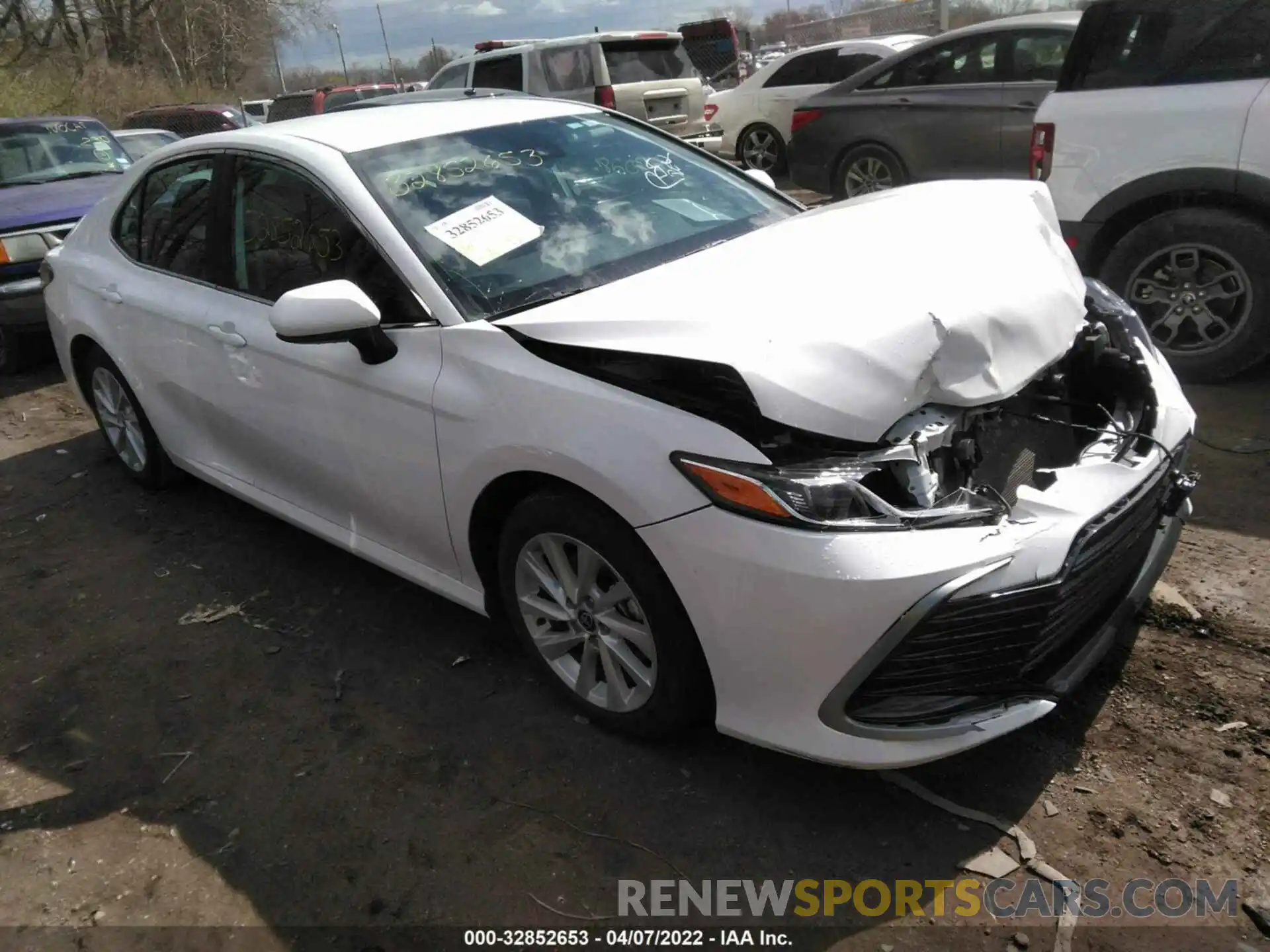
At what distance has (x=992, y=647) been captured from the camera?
2.18 m

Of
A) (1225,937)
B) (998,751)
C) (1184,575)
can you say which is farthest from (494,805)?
(1184,575)

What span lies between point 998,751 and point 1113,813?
1.03ft

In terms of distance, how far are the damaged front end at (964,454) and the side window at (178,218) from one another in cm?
249

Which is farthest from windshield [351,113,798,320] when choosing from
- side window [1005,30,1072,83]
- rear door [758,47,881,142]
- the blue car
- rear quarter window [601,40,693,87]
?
rear door [758,47,881,142]

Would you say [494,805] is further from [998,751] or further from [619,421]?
[998,751]

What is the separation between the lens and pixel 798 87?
11.6m

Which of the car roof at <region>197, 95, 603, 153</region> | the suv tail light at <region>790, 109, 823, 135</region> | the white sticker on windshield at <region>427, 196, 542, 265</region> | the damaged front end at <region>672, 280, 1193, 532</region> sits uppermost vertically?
the car roof at <region>197, 95, 603, 153</region>

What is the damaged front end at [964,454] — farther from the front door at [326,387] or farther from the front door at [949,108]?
the front door at [949,108]

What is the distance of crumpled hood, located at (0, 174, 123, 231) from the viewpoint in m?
7.07

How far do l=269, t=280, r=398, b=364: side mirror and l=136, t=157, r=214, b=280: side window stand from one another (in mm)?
1168

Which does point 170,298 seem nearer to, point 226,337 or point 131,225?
point 226,337

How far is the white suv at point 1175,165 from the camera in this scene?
175 inches

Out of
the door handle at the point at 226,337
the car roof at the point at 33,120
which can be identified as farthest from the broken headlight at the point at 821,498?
the car roof at the point at 33,120

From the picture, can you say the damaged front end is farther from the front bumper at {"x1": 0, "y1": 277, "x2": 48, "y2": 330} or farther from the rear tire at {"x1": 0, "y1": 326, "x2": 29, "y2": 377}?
the rear tire at {"x1": 0, "y1": 326, "x2": 29, "y2": 377}
